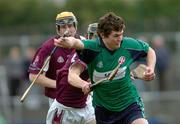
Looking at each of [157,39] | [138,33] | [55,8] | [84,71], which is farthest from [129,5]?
[84,71]

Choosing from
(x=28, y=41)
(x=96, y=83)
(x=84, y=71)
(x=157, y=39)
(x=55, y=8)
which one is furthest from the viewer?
(x=55, y=8)

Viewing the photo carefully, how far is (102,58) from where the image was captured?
11906 millimetres

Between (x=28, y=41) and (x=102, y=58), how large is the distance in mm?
13576

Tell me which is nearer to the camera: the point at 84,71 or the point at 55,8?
the point at 84,71

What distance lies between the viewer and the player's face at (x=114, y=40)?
38.5 ft

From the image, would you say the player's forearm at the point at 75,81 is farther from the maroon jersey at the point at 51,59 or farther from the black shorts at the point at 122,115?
the maroon jersey at the point at 51,59

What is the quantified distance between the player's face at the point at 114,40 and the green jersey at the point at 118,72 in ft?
0.26

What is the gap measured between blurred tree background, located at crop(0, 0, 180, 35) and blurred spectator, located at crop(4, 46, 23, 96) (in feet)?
10.7

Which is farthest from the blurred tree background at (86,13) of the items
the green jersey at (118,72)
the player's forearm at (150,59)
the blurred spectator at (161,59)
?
the green jersey at (118,72)

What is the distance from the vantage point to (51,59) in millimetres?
13266

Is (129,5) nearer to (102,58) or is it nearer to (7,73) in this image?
(7,73)

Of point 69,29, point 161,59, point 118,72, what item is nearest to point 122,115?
point 118,72

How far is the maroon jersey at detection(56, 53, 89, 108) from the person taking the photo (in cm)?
1291

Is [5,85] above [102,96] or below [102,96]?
below
